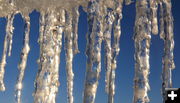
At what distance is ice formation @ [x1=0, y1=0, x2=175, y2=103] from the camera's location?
9.49 metres

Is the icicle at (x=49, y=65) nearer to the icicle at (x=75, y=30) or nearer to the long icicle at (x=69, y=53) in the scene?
the long icicle at (x=69, y=53)

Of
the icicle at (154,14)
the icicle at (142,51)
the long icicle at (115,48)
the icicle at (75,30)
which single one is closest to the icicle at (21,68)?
the icicle at (75,30)

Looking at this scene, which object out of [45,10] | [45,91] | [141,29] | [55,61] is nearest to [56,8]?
[45,10]

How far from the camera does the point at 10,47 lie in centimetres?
1688

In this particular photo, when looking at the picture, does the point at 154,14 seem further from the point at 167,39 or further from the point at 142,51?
the point at 142,51

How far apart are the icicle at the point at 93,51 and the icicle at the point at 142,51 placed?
1360mm

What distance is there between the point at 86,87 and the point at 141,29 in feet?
8.04

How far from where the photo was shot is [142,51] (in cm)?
939

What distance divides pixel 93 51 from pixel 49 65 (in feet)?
6.42

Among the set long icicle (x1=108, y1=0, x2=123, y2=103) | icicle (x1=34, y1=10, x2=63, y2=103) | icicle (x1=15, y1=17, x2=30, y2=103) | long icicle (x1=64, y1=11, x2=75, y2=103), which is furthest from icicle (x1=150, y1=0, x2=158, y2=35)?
icicle (x1=15, y1=17, x2=30, y2=103)

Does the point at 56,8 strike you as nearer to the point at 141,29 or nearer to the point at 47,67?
the point at 47,67

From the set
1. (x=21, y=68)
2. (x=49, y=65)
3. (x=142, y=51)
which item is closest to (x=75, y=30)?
(x=21, y=68)

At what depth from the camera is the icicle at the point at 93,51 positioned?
372 inches

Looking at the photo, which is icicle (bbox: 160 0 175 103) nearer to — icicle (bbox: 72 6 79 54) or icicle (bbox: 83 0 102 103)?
icicle (bbox: 83 0 102 103)
